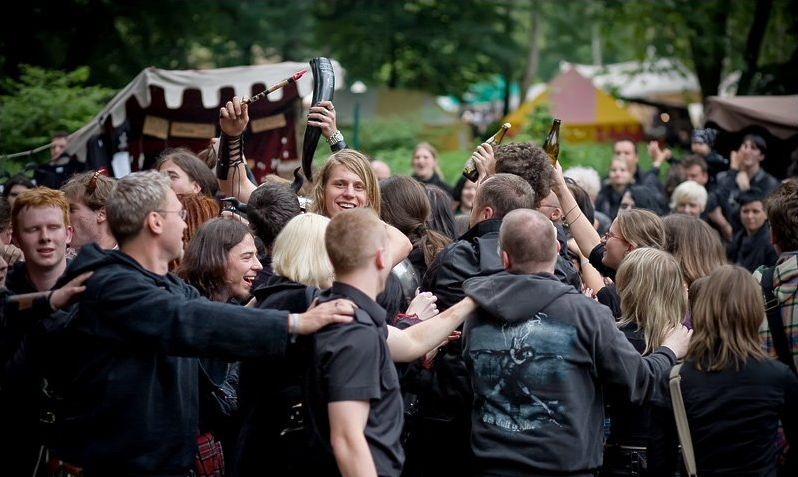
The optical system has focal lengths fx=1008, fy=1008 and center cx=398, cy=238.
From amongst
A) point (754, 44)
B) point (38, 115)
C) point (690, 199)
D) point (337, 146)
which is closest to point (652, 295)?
point (337, 146)

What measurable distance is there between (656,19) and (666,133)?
2.99m

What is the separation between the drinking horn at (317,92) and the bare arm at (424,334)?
256 centimetres

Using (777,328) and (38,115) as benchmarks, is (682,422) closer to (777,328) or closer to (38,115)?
(777,328)

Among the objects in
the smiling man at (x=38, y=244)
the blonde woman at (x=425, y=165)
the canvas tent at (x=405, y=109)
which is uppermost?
the smiling man at (x=38, y=244)

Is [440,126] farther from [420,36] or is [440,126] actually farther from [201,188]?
[201,188]

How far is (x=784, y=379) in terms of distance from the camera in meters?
4.50

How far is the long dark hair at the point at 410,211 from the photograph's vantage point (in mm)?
5867

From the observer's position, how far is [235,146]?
6.88m

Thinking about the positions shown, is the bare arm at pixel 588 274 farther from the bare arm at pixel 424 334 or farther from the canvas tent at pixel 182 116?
the canvas tent at pixel 182 116

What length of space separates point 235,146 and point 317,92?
0.67 m

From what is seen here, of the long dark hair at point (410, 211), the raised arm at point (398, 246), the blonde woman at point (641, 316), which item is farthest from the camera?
the long dark hair at point (410, 211)

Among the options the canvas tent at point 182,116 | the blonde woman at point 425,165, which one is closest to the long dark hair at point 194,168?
the canvas tent at point 182,116

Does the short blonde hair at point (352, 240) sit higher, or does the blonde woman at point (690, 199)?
the short blonde hair at point (352, 240)

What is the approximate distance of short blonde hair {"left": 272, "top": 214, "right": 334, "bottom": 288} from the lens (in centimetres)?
437
